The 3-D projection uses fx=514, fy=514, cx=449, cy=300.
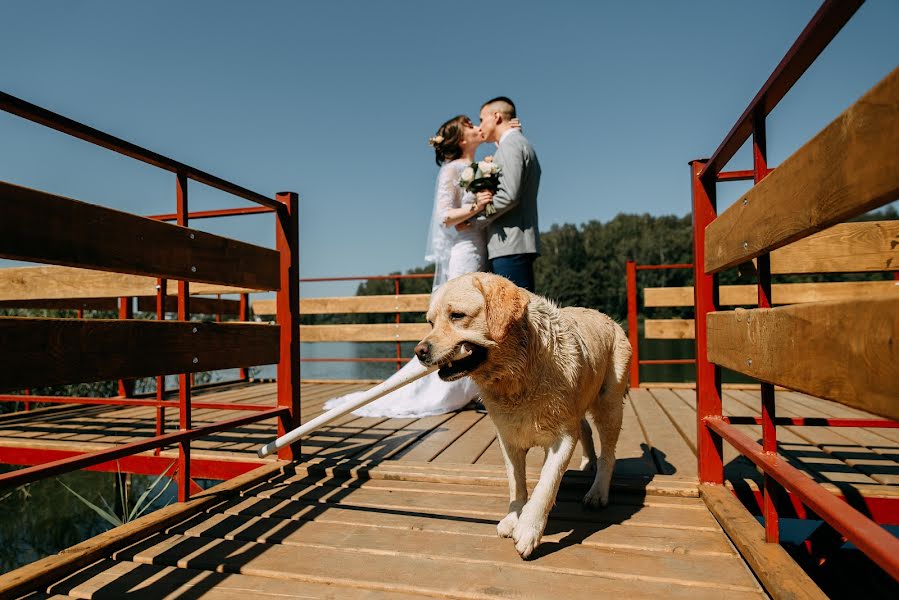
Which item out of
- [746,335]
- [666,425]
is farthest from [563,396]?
[666,425]

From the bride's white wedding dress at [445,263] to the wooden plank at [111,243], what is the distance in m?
2.24

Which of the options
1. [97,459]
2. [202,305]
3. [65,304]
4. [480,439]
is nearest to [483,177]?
[480,439]

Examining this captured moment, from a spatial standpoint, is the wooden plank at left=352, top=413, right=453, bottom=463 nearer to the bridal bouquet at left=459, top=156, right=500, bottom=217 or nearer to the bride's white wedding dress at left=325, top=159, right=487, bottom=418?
the bride's white wedding dress at left=325, top=159, right=487, bottom=418

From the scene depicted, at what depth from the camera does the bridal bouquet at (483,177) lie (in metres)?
4.16

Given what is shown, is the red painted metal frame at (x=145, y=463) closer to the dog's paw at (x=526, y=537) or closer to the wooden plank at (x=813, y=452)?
the dog's paw at (x=526, y=537)

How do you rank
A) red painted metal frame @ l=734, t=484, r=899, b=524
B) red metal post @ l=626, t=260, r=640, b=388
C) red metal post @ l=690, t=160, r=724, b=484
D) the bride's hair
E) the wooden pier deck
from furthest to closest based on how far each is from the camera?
red metal post @ l=626, t=260, r=640, b=388 → the bride's hair → red metal post @ l=690, t=160, r=724, b=484 → red painted metal frame @ l=734, t=484, r=899, b=524 → the wooden pier deck

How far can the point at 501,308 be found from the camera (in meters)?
2.21

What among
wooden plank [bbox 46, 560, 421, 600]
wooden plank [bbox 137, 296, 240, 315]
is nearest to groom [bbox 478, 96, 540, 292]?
wooden plank [bbox 46, 560, 421, 600]

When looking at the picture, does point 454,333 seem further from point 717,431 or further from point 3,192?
point 3,192

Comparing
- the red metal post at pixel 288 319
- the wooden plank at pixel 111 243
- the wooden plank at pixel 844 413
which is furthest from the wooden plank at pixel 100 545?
the wooden plank at pixel 844 413

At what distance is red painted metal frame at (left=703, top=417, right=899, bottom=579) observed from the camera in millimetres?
1074

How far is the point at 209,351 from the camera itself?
2.72 metres

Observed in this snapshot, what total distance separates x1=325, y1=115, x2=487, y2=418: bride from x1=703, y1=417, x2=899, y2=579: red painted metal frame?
323 cm

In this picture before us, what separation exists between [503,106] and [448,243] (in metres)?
1.39
